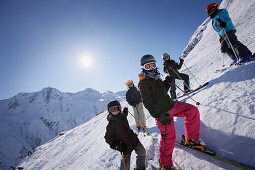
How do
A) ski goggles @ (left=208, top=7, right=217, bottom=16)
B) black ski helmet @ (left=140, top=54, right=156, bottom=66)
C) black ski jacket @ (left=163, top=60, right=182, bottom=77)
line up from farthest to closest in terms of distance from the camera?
black ski jacket @ (left=163, top=60, right=182, bottom=77) → ski goggles @ (left=208, top=7, right=217, bottom=16) → black ski helmet @ (left=140, top=54, right=156, bottom=66)

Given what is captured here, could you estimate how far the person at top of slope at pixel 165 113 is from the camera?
2.76 metres

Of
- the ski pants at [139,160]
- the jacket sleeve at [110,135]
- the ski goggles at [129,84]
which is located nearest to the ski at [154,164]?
the ski pants at [139,160]

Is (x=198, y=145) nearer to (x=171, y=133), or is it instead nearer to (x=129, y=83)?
(x=171, y=133)

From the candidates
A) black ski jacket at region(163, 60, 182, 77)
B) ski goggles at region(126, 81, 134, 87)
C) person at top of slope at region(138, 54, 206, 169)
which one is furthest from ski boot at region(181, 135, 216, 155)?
black ski jacket at region(163, 60, 182, 77)

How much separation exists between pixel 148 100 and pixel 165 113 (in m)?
0.51

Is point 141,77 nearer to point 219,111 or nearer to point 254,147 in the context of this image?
point 219,111

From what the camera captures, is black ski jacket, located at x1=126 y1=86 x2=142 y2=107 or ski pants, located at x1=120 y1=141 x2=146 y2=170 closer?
ski pants, located at x1=120 y1=141 x2=146 y2=170

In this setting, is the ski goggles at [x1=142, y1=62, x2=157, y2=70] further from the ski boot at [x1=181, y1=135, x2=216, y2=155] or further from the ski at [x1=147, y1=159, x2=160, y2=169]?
the ski at [x1=147, y1=159, x2=160, y2=169]

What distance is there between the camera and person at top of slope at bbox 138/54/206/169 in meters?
2.76

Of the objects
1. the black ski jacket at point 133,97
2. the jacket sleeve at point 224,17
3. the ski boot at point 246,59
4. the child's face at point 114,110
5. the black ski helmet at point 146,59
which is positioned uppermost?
the jacket sleeve at point 224,17

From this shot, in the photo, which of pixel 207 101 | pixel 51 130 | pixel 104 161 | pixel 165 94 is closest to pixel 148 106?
pixel 165 94

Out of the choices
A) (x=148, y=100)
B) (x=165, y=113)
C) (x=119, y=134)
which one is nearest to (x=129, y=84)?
(x=119, y=134)

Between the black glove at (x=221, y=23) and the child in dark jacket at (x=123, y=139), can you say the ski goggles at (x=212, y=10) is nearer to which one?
the black glove at (x=221, y=23)

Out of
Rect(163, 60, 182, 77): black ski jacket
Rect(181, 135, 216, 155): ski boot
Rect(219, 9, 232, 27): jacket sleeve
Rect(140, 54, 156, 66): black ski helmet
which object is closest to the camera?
Rect(181, 135, 216, 155): ski boot
